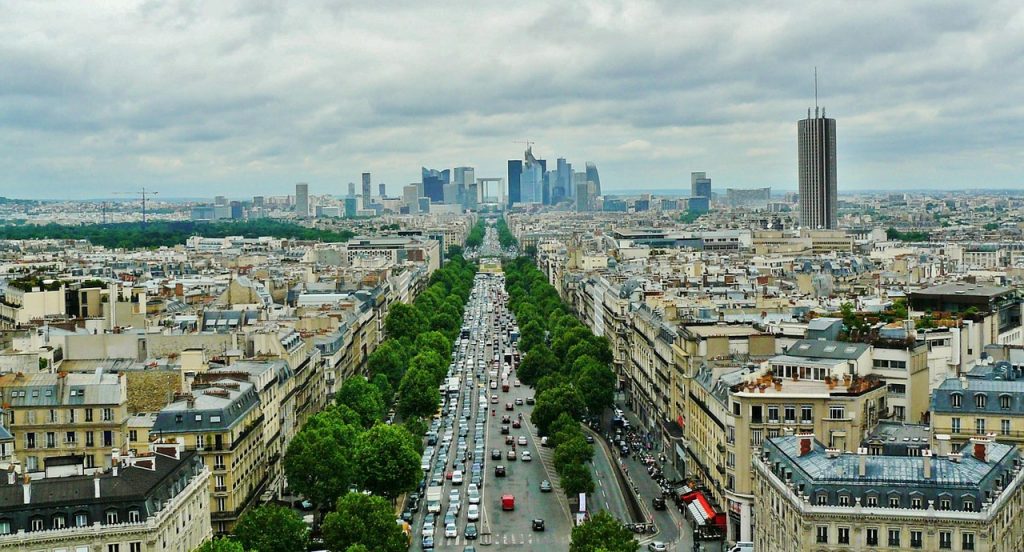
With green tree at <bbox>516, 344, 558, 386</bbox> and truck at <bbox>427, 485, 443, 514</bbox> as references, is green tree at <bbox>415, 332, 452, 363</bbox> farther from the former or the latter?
truck at <bbox>427, 485, 443, 514</bbox>

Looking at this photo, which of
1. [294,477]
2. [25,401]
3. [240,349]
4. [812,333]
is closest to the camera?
[25,401]

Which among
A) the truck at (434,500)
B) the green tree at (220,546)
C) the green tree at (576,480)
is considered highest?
the green tree at (220,546)

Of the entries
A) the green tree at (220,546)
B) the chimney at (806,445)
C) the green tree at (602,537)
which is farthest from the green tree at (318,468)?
the chimney at (806,445)

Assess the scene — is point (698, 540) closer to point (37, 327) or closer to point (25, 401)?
point (25, 401)

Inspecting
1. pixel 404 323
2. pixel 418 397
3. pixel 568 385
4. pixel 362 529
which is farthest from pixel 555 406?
pixel 404 323

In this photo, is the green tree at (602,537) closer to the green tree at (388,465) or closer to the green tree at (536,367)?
the green tree at (388,465)

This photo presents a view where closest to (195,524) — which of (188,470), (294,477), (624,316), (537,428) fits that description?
(188,470)

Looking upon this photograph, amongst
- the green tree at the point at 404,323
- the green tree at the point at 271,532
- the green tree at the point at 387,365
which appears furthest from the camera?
the green tree at the point at 404,323
